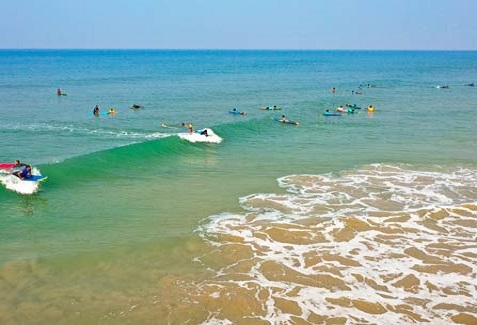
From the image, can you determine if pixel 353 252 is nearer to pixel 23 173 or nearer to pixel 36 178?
pixel 36 178

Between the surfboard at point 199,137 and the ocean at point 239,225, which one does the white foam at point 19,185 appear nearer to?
the ocean at point 239,225

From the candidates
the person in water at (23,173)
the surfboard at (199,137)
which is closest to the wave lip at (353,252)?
the person in water at (23,173)

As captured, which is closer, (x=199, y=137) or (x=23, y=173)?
(x=23, y=173)

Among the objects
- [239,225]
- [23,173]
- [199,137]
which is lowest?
[239,225]

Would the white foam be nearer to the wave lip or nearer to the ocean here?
the ocean

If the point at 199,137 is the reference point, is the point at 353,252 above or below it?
below

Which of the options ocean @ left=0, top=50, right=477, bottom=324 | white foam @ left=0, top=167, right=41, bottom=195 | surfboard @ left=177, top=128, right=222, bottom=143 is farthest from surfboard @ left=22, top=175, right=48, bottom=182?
surfboard @ left=177, top=128, right=222, bottom=143

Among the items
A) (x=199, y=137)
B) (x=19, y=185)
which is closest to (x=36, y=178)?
(x=19, y=185)
